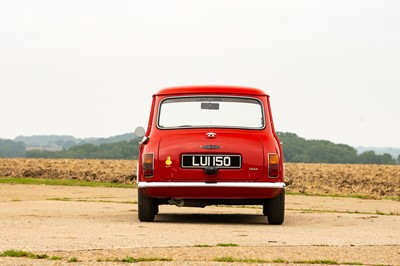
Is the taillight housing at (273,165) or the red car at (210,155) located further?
the taillight housing at (273,165)

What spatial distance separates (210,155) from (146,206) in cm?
137

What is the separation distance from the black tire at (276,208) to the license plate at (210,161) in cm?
87

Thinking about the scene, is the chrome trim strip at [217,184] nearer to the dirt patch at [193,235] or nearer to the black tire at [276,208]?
the black tire at [276,208]

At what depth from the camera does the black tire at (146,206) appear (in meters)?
13.4

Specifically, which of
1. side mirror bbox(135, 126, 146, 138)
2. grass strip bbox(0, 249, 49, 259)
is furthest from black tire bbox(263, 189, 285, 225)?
grass strip bbox(0, 249, 49, 259)

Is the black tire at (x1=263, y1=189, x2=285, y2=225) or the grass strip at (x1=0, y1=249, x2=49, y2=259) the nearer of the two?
the grass strip at (x1=0, y1=249, x2=49, y2=259)

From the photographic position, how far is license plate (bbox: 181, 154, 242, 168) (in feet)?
42.2

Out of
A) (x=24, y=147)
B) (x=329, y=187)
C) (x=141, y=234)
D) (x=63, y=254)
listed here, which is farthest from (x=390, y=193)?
(x=24, y=147)

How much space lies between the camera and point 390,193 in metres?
29.7

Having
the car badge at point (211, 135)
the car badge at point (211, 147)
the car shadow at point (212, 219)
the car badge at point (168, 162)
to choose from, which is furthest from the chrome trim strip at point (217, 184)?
the car shadow at point (212, 219)

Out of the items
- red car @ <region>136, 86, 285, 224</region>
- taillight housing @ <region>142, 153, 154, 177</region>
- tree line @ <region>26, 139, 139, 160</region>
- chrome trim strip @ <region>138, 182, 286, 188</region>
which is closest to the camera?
chrome trim strip @ <region>138, 182, 286, 188</region>

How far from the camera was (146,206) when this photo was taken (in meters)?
13.4

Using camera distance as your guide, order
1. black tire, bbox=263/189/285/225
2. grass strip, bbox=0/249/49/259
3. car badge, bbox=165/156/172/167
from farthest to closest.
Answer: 1. black tire, bbox=263/189/285/225
2. car badge, bbox=165/156/172/167
3. grass strip, bbox=0/249/49/259

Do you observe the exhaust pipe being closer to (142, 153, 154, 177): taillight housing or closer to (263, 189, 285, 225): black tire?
(142, 153, 154, 177): taillight housing
